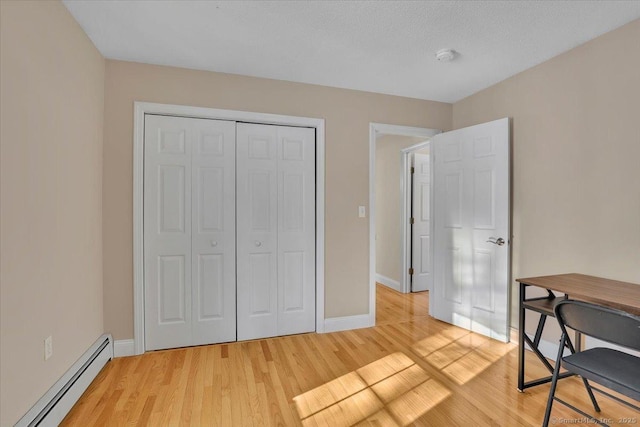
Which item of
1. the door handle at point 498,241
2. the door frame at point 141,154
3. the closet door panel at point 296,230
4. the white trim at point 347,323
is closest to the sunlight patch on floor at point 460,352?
the white trim at point 347,323

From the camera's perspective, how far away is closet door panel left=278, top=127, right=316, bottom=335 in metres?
2.99

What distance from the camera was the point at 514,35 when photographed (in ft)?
7.29

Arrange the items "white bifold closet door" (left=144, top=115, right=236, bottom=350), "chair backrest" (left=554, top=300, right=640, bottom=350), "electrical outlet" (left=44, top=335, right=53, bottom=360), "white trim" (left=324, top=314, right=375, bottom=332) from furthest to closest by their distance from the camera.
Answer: "white trim" (left=324, top=314, right=375, bottom=332) < "white bifold closet door" (left=144, top=115, right=236, bottom=350) < "electrical outlet" (left=44, top=335, right=53, bottom=360) < "chair backrest" (left=554, top=300, right=640, bottom=350)

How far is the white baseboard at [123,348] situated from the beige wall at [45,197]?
10.9 inches

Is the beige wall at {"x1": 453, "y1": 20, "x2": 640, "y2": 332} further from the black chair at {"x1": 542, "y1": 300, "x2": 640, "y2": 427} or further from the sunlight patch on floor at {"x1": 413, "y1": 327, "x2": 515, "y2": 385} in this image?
the black chair at {"x1": 542, "y1": 300, "x2": 640, "y2": 427}

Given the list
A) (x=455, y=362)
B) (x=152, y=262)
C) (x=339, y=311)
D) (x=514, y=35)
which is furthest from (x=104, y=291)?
(x=514, y=35)

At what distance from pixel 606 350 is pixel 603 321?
455 mm

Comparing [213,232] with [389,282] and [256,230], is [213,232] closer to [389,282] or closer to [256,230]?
[256,230]

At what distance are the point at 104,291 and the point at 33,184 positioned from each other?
1221 mm

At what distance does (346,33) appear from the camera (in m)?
2.20

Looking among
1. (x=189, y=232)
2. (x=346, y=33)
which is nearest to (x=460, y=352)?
(x=189, y=232)

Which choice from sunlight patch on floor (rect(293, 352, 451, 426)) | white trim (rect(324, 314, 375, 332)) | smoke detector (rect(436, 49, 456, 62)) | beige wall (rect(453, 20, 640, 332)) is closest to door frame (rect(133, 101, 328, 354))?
smoke detector (rect(436, 49, 456, 62))

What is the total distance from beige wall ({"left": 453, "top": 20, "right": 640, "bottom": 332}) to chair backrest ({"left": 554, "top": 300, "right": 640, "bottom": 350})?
99 cm

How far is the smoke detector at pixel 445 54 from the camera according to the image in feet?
7.95
